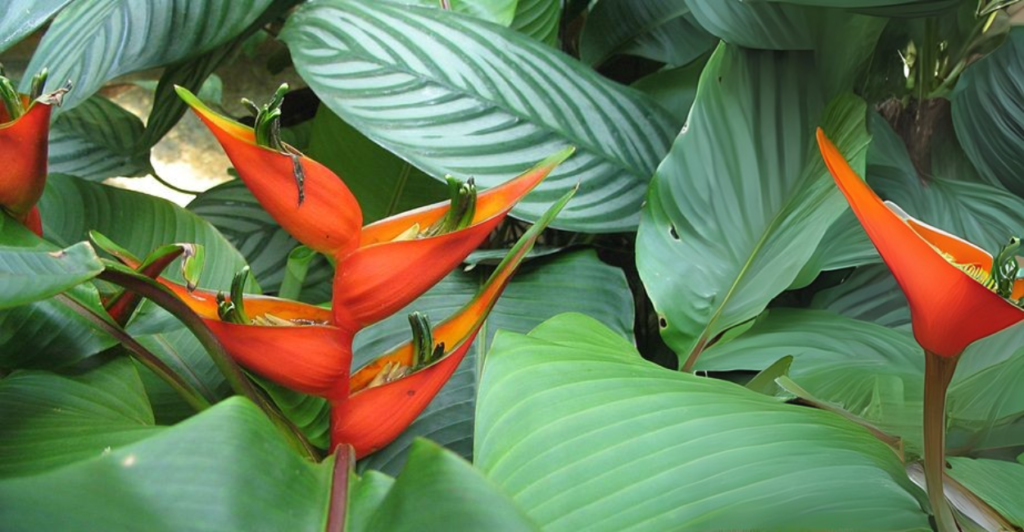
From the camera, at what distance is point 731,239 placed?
56 cm

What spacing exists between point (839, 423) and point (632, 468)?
4.7 inches

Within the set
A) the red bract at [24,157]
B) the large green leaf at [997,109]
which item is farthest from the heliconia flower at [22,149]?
the large green leaf at [997,109]

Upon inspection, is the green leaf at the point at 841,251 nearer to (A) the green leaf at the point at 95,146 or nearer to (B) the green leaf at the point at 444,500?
(B) the green leaf at the point at 444,500

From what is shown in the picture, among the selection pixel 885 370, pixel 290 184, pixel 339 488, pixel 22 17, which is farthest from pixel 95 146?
pixel 885 370

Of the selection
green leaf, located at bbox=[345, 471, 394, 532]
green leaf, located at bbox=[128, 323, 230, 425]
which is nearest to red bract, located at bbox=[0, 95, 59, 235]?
green leaf, located at bbox=[128, 323, 230, 425]

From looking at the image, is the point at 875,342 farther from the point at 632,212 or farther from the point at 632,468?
the point at 632,468

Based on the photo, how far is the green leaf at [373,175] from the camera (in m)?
0.70

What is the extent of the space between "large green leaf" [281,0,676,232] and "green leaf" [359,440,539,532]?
1.08 feet

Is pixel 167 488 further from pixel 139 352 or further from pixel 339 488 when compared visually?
pixel 139 352

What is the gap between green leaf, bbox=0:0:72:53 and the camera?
47cm

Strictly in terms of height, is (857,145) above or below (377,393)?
above

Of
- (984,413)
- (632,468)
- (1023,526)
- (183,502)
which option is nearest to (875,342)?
(984,413)

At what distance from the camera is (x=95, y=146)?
754 mm

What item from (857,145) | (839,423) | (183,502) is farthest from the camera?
(857,145)
